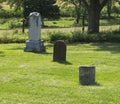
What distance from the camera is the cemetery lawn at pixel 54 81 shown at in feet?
38.5

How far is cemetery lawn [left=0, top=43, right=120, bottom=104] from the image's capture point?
1174 cm

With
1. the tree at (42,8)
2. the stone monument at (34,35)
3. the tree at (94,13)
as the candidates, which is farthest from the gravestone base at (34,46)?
the tree at (42,8)

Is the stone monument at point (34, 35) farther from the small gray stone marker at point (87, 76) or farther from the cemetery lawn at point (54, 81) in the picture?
the small gray stone marker at point (87, 76)

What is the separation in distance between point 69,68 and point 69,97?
19.0ft

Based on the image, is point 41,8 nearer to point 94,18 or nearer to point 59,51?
point 94,18

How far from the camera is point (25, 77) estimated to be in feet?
49.8

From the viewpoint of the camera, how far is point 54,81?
47.3ft

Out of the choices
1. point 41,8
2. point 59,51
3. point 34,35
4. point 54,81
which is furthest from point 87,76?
point 41,8

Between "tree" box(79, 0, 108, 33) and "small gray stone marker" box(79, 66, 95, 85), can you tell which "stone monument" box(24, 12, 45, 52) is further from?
"tree" box(79, 0, 108, 33)

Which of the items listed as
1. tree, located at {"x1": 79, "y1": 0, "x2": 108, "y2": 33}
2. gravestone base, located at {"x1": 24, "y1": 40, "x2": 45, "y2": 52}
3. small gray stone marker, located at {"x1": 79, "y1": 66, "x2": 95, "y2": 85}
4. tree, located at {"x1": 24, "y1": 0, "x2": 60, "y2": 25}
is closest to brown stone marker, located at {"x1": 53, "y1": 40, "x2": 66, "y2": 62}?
gravestone base, located at {"x1": 24, "y1": 40, "x2": 45, "y2": 52}

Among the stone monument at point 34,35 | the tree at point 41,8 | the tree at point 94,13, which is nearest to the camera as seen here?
the stone monument at point 34,35

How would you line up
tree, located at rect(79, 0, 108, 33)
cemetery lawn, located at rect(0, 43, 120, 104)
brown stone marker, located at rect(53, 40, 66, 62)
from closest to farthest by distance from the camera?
1. cemetery lawn, located at rect(0, 43, 120, 104)
2. brown stone marker, located at rect(53, 40, 66, 62)
3. tree, located at rect(79, 0, 108, 33)

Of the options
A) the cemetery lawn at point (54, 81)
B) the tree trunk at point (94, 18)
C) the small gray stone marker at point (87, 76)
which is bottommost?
the cemetery lawn at point (54, 81)

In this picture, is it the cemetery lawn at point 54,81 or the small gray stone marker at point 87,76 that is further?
the small gray stone marker at point 87,76
